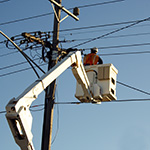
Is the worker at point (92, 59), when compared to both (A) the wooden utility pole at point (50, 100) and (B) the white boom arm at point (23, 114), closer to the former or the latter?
(A) the wooden utility pole at point (50, 100)

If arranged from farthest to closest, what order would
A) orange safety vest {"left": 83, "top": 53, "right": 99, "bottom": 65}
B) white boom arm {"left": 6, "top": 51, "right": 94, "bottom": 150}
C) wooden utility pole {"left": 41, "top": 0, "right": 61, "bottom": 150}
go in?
orange safety vest {"left": 83, "top": 53, "right": 99, "bottom": 65} < wooden utility pole {"left": 41, "top": 0, "right": 61, "bottom": 150} < white boom arm {"left": 6, "top": 51, "right": 94, "bottom": 150}

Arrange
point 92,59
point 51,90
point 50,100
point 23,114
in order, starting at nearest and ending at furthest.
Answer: point 23,114, point 50,100, point 51,90, point 92,59

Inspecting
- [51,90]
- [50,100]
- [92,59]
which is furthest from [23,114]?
[92,59]

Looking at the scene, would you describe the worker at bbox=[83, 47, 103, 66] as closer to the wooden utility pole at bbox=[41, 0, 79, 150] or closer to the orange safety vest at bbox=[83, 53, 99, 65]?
the orange safety vest at bbox=[83, 53, 99, 65]

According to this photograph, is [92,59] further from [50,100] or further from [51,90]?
A: [50,100]

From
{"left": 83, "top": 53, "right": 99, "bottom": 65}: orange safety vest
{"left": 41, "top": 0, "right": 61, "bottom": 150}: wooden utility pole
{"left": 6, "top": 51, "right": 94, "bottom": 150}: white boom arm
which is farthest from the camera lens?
{"left": 83, "top": 53, "right": 99, "bottom": 65}: orange safety vest

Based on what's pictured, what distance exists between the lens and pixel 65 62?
12.2 m

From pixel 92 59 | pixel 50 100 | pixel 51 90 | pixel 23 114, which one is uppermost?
pixel 92 59

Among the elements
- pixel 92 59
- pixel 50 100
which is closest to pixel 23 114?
pixel 50 100

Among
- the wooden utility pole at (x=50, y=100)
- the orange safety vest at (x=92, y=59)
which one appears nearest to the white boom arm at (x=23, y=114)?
the wooden utility pole at (x=50, y=100)

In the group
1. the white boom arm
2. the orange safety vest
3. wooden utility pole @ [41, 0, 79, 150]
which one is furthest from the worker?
the white boom arm

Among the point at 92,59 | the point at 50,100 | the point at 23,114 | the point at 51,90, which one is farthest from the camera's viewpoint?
the point at 92,59

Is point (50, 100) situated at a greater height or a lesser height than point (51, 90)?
lesser

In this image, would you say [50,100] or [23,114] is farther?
[50,100]
